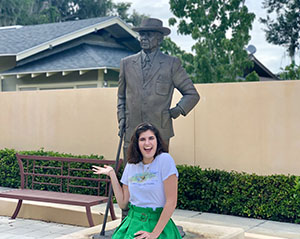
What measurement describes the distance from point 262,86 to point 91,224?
3446mm

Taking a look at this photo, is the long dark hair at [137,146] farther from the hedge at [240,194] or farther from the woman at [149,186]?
the hedge at [240,194]

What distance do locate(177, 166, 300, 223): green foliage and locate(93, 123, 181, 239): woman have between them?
3.61 metres

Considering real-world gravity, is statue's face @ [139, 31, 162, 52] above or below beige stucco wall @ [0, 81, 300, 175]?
above

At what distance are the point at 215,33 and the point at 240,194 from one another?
21.5 ft

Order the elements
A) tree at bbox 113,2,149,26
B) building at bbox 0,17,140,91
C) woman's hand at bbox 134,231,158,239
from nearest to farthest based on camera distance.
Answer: woman's hand at bbox 134,231,158,239 → building at bbox 0,17,140,91 → tree at bbox 113,2,149,26

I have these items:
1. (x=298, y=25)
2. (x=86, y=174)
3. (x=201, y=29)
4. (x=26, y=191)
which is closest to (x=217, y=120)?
(x=86, y=174)

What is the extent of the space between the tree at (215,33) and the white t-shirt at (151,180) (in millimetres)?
9124

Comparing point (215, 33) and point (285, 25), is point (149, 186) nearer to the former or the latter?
point (215, 33)

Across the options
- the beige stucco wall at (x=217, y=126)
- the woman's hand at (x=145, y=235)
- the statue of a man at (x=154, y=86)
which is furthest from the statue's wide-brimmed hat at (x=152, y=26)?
the beige stucco wall at (x=217, y=126)

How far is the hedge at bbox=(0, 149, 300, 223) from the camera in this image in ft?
24.1

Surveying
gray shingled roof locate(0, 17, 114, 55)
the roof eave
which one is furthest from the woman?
gray shingled roof locate(0, 17, 114, 55)

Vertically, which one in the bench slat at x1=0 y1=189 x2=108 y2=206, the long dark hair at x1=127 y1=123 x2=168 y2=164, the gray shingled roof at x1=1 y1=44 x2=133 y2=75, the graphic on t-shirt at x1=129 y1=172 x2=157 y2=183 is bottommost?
Result: the bench slat at x1=0 y1=189 x2=108 y2=206

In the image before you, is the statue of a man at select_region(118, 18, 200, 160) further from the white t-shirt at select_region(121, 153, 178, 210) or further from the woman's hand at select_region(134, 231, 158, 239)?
the woman's hand at select_region(134, 231, 158, 239)

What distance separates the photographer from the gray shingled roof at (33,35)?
16484mm
